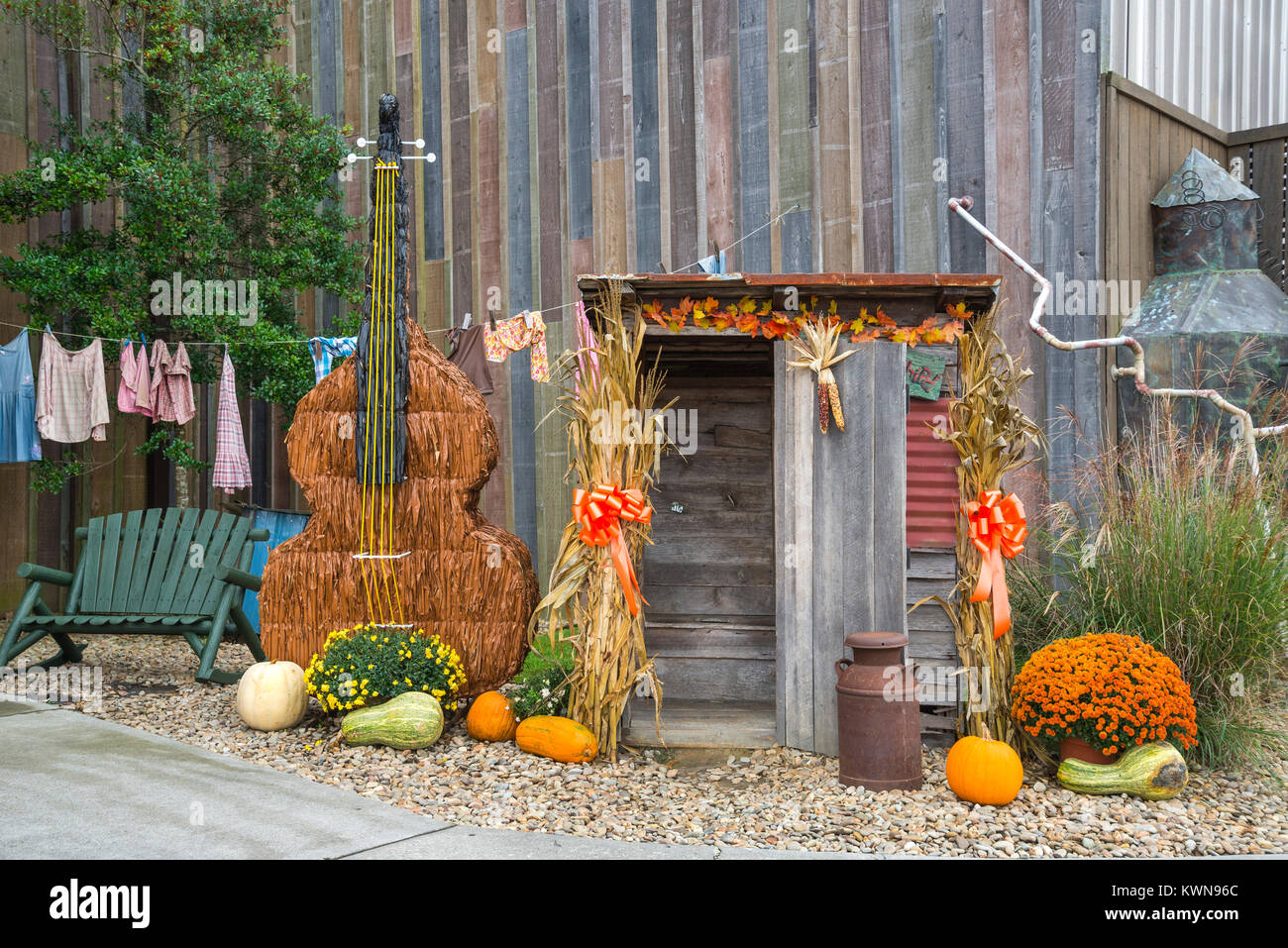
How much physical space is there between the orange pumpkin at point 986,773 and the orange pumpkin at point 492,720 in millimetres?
2311

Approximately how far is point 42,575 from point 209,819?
3.69 m

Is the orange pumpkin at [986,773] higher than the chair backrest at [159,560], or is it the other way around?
the chair backrest at [159,560]

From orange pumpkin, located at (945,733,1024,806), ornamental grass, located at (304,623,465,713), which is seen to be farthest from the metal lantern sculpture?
ornamental grass, located at (304,623,465,713)

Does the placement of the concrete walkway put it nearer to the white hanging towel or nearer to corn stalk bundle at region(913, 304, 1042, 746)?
corn stalk bundle at region(913, 304, 1042, 746)

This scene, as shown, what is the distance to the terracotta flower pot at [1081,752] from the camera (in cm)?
476

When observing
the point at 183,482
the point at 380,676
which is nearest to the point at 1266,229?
the point at 380,676

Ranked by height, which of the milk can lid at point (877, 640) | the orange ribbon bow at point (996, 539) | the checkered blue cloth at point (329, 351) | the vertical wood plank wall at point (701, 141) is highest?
the vertical wood plank wall at point (701, 141)

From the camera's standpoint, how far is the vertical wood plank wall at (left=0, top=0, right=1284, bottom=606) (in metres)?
6.79

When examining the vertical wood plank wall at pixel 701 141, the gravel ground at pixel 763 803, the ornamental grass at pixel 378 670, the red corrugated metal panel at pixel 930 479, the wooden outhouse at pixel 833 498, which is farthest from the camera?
the vertical wood plank wall at pixel 701 141

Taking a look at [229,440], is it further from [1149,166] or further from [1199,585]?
[1149,166]

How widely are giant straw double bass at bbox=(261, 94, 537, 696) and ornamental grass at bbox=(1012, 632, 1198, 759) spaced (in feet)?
9.32

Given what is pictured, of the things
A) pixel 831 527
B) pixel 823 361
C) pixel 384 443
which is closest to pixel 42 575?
pixel 384 443

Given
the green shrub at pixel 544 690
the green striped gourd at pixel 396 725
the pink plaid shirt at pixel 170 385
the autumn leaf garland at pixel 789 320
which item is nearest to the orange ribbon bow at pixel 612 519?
the green shrub at pixel 544 690

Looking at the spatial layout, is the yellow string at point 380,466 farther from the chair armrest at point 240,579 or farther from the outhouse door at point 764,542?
the outhouse door at point 764,542
